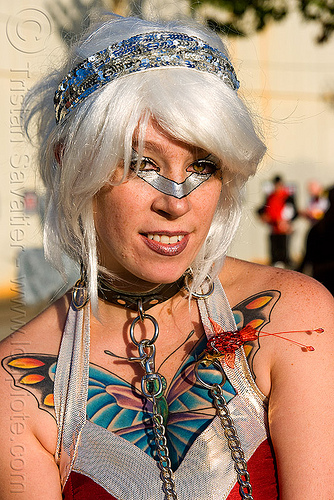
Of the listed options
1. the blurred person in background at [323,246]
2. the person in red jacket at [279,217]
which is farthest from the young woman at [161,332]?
the person in red jacket at [279,217]

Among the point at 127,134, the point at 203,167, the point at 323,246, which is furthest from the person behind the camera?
the point at 323,246

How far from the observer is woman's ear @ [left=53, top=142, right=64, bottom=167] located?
186cm

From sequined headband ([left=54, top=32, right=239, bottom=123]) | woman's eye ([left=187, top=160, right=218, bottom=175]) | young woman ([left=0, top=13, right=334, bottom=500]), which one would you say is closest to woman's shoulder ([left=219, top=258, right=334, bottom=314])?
young woman ([left=0, top=13, right=334, bottom=500])

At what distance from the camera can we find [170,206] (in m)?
1.65

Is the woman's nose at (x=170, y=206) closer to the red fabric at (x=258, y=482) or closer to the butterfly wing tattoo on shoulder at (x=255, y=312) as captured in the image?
the butterfly wing tattoo on shoulder at (x=255, y=312)

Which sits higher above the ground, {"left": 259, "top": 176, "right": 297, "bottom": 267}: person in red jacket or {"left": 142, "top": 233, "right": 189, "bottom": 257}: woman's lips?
{"left": 142, "top": 233, "right": 189, "bottom": 257}: woman's lips

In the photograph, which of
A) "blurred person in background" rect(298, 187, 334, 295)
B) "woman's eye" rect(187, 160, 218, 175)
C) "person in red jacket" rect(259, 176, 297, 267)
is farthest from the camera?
"person in red jacket" rect(259, 176, 297, 267)

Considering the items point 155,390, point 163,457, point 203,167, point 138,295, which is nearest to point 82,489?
point 163,457

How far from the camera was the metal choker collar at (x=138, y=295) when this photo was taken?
1.97 metres

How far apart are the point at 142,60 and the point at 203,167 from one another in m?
0.36

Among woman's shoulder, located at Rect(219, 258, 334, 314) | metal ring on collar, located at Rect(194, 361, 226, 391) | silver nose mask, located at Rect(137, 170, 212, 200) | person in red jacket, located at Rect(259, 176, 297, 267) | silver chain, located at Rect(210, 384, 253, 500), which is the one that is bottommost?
person in red jacket, located at Rect(259, 176, 297, 267)

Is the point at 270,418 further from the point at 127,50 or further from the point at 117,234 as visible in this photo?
the point at 127,50

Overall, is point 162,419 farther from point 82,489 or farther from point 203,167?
point 203,167

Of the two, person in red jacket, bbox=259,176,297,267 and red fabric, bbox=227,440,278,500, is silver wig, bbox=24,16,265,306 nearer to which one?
red fabric, bbox=227,440,278,500
